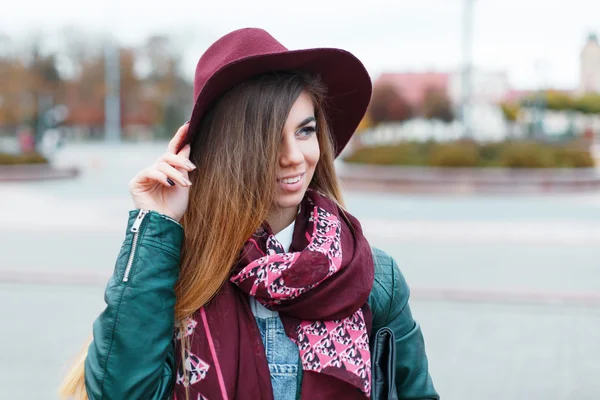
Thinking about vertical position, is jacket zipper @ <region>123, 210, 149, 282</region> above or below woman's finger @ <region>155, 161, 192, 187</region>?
below

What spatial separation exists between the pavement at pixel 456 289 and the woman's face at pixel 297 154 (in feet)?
10.5

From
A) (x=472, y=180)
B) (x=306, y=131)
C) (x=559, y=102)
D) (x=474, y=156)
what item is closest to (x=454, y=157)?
(x=474, y=156)

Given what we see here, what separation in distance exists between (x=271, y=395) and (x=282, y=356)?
83 mm

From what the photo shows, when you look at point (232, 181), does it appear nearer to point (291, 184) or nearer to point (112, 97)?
point (291, 184)

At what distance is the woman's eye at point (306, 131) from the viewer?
5.33 ft

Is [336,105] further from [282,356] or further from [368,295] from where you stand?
[282,356]

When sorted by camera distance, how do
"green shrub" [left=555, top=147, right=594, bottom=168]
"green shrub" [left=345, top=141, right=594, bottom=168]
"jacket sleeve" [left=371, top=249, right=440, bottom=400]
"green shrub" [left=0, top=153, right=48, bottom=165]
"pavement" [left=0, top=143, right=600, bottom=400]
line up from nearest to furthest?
"jacket sleeve" [left=371, top=249, right=440, bottom=400] < "pavement" [left=0, top=143, right=600, bottom=400] < "green shrub" [left=345, top=141, right=594, bottom=168] < "green shrub" [left=555, top=147, right=594, bottom=168] < "green shrub" [left=0, top=153, right=48, bottom=165]

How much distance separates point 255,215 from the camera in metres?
1.56

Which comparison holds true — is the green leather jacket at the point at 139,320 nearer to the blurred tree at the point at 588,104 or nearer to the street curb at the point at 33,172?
the street curb at the point at 33,172

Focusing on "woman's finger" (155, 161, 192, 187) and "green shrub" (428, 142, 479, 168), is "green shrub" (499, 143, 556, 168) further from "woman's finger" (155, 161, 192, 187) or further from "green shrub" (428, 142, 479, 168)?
"woman's finger" (155, 161, 192, 187)

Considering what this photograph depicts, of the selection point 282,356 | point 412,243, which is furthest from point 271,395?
point 412,243

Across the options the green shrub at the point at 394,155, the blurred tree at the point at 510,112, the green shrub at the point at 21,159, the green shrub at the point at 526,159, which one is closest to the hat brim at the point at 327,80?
the green shrub at the point at 526,159

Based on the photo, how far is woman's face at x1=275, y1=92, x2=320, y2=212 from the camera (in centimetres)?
158

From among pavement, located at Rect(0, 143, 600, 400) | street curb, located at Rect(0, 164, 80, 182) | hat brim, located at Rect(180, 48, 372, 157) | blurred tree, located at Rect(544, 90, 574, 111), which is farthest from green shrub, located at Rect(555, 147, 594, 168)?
blurred tree, located at Rect(544, 90, 574, 111)
